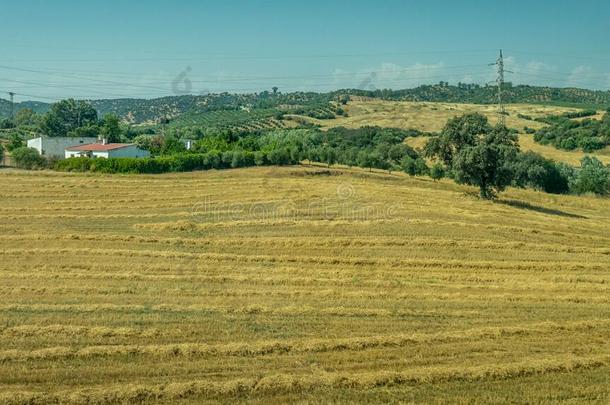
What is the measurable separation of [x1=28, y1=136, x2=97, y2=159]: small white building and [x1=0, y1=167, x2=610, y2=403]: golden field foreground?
45.8m

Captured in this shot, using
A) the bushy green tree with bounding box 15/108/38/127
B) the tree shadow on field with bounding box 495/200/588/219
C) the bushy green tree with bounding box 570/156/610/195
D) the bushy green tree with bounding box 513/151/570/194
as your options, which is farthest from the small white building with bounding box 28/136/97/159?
the bushy green tree with bounding box 15/108/38/127

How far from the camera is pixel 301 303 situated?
830 inches

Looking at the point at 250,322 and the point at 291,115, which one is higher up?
the point at 291,115

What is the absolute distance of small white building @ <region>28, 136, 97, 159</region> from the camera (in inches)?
3359

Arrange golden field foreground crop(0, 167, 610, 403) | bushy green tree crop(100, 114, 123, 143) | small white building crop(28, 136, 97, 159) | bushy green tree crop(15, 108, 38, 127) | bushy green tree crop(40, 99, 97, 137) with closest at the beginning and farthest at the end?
golden field foreground crop(0, 167, 610, 403) → small white building crop(28, 136, 97, 159) → bushy green tree crop(100, 114, 123, 143) → bushy green tree crop(40, 99, 97, 137) → bushy green tree crop(15, 108, 38, 127)

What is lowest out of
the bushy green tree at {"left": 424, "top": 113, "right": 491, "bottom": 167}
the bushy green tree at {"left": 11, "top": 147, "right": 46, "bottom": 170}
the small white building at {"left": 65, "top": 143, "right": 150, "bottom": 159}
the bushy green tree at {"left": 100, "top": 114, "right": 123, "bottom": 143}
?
the bushy green tree at {"left": 11, "top": 147, "right": 46, "bottom": 170}

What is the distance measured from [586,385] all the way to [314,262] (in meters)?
14.6

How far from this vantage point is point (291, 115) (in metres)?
176

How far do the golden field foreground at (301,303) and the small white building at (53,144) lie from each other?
150 feet

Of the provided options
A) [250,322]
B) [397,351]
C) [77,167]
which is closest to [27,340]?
[250,322]

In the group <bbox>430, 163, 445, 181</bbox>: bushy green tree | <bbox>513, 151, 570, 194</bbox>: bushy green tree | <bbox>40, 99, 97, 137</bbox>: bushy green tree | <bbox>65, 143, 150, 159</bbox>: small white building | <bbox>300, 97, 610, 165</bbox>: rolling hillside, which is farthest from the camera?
<bbox>40, 99, 97, 137</bbox>: bushy green tree

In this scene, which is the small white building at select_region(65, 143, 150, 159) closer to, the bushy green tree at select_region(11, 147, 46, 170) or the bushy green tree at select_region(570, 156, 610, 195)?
the bushy green tree at select_region(11, 147, 46, 170)

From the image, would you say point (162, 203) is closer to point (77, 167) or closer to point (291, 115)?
point (77, 167)

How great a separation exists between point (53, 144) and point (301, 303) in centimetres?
7730
